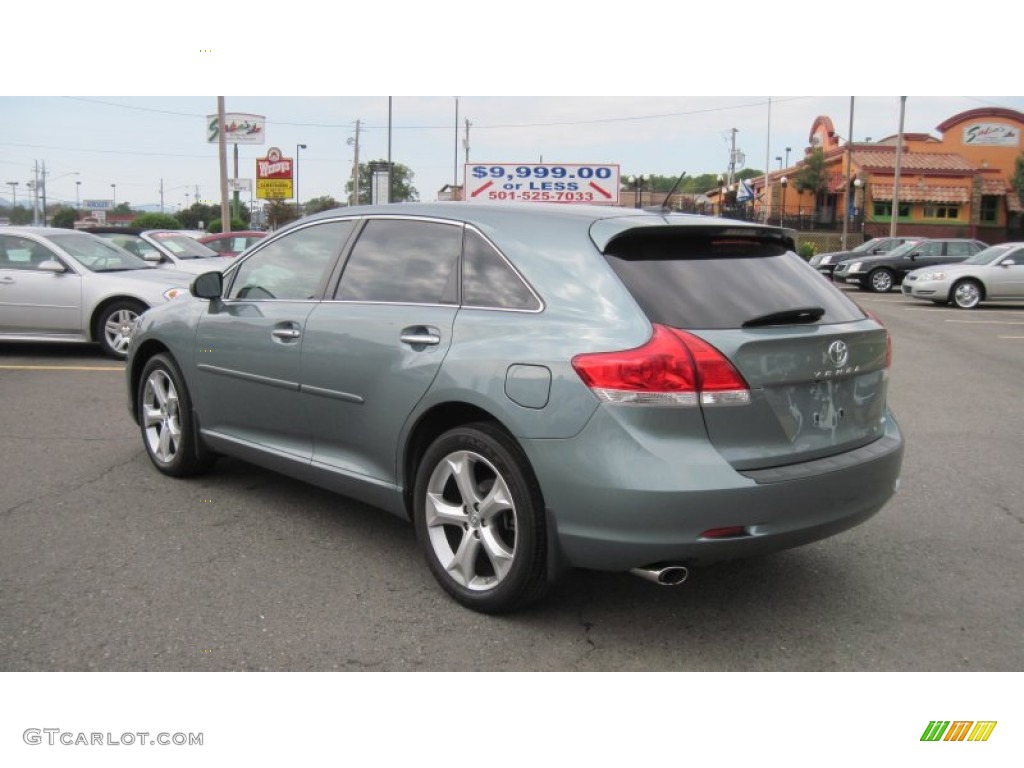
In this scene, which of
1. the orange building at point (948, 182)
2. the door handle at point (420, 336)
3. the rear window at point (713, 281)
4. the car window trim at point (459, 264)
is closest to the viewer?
the rear window at point (713, 281)

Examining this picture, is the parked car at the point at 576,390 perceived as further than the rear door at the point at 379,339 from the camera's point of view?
No

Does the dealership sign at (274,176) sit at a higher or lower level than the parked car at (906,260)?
higher

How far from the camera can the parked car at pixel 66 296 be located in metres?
10.5

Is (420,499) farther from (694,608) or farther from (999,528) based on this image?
(999,528)

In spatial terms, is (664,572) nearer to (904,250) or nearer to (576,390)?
(576,390)

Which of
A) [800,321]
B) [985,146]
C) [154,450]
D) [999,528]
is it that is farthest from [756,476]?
[985,146]

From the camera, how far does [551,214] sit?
380 centimetres

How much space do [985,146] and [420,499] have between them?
178 ft

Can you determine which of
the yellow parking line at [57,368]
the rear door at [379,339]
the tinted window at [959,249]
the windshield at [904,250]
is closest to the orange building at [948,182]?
the windshield at [904,250]

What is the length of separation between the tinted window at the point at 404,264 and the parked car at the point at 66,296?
684 centimetres

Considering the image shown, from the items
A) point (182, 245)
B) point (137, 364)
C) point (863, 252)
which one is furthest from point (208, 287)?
point (863, 252)

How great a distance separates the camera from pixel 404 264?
419cm

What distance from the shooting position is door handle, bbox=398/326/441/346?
380 cm

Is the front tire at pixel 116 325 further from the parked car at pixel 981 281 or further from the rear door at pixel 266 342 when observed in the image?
the parked car at pixel 981 281
